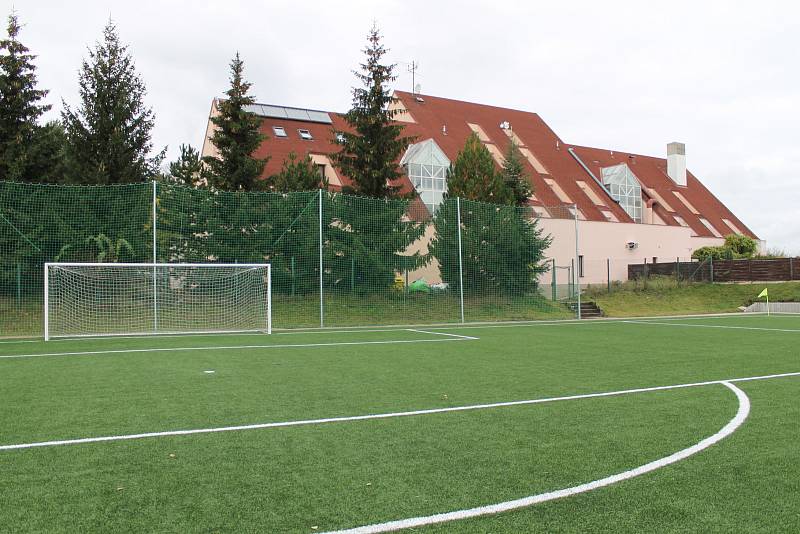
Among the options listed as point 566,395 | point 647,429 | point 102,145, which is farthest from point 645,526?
point 102,145

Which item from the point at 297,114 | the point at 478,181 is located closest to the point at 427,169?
the point at 478,181

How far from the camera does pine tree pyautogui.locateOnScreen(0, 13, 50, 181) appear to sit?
18.5 metres

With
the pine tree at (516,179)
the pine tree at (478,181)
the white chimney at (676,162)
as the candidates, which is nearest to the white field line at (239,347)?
the pine tree at (478,181)

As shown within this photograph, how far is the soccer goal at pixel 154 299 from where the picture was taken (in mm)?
14078

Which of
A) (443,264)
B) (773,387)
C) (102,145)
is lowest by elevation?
(773,387)

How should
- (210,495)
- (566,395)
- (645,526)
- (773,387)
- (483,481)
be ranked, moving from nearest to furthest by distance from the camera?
(645,526) → (210,495) → (483,481) → (566,395) → (773,387)

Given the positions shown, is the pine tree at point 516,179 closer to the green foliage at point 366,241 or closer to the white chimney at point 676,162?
the green foliage at point 366,241

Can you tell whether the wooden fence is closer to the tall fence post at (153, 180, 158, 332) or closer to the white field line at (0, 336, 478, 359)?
the white field line at (0, 336, 478, 359)

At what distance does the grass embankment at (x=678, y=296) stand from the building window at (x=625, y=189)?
33.1 feet

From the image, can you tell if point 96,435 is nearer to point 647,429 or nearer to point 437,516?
point 437,516

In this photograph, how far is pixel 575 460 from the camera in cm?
399

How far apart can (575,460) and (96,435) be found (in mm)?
3401

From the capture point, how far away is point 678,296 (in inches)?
1196

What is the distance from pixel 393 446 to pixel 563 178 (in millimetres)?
36707
